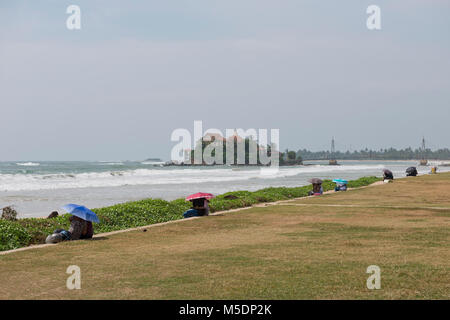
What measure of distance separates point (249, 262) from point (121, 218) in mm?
8499

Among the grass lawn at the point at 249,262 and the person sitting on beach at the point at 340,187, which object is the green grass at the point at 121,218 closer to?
the grass lawn at the point at 249,262

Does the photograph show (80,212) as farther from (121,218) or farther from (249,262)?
(249,262)

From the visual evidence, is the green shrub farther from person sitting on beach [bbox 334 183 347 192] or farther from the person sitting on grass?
person sitting on beach [bbox 334 183 347 192]

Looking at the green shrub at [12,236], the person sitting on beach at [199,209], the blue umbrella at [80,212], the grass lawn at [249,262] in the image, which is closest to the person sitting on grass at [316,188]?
the person sitting on beach at [199,209]

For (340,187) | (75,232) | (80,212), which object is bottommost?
(340,187)

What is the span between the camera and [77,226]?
45.8 ft

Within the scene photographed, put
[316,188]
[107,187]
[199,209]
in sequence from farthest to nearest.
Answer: [107,187] < [316,188] < [199,209]

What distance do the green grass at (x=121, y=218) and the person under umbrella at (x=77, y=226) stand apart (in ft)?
1.99

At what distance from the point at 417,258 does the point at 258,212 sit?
35.7ft

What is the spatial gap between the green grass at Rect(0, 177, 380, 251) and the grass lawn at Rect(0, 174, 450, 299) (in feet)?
3.98

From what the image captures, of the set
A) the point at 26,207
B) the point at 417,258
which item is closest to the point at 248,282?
the point at 417,258

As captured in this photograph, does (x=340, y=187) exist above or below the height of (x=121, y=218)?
below

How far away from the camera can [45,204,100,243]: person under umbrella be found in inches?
542

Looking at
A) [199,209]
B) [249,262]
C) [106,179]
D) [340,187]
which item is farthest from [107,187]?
[249,262]
